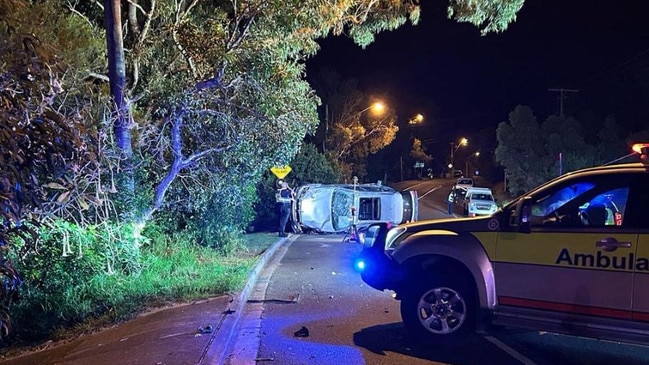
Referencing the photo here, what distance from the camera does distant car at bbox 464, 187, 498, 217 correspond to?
1340 inches

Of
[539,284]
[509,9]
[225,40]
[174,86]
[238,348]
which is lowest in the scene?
[238,348]

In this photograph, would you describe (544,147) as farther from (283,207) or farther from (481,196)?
(283,207)

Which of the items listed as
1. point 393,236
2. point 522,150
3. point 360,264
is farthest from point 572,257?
point 522,150

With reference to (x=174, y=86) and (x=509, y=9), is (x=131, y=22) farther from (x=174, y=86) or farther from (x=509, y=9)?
(x=509, y=9)

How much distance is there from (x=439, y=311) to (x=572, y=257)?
160 cm

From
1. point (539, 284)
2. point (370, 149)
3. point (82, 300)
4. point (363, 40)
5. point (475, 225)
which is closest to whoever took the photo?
point (539, 284)

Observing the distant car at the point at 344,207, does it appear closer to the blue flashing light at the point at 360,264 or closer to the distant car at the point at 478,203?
the distant car at the point at 478,203

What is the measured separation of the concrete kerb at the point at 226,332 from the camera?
20.9ft

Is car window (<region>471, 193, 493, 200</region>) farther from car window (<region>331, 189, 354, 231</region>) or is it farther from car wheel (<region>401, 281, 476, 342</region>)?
car wheel (<region>401, 281, 476, 342</region>)

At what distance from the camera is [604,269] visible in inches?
228

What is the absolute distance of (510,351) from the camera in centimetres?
668

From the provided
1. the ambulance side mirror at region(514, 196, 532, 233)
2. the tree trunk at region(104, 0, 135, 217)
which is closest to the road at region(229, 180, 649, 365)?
the ambulance side mirror at region(514, 196, 532, 233)

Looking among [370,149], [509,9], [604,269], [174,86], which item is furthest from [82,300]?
[370,149]

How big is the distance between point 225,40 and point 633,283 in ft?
30.5
